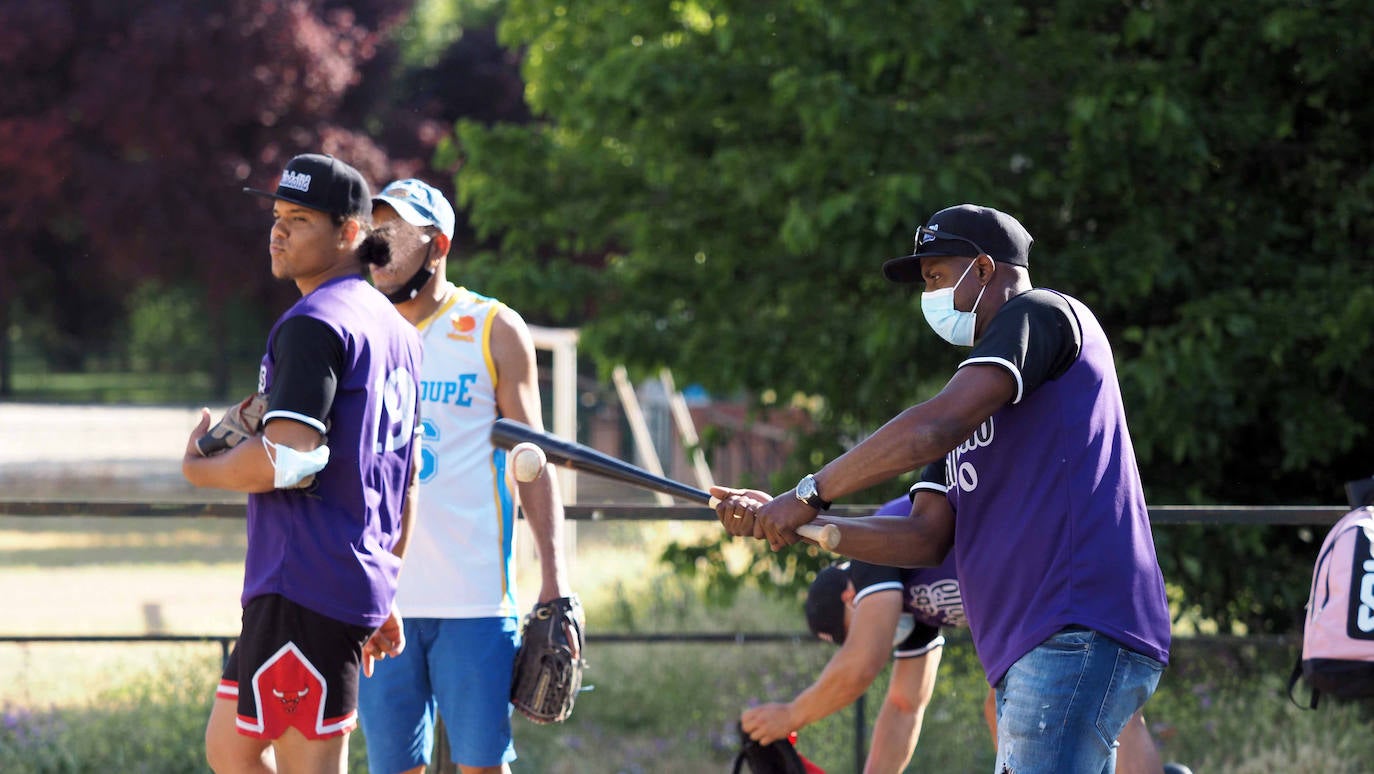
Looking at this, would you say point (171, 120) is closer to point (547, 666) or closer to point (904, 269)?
point (547, 666)

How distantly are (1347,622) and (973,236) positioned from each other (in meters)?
1.37

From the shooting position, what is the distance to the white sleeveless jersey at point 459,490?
387cm

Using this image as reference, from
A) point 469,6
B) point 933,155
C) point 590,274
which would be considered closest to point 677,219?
point 590,274

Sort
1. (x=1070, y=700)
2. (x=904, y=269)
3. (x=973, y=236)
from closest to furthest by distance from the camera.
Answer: (x=1070, y=700) < (x=973, y=236) < (x=904, y=269)

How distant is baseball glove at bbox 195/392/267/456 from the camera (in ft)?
10.4

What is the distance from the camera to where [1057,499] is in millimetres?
2918

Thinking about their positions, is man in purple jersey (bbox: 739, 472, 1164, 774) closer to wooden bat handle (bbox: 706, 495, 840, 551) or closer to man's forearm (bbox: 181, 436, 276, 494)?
wooden bat handle (bbox: 706, 495, 840, 551)

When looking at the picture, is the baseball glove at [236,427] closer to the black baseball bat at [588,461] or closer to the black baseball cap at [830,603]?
the black baseball bat at [588,461]

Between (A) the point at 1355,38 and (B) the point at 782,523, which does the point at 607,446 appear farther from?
(B) the point at 782,523

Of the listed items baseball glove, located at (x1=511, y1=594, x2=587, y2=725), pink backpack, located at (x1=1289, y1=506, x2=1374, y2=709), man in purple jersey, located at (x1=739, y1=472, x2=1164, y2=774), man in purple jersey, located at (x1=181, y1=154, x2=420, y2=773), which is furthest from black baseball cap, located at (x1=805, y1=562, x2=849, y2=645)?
man in purple jersey, located at (x1=181, y1=154, x2=420, y2=773)

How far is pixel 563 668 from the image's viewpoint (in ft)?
12.5

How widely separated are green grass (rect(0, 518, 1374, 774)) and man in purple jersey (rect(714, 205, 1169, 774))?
2715 millimetres

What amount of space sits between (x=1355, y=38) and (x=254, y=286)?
17.0 meters

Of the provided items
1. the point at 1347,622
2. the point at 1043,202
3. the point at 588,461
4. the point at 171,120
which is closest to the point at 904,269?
the point at 588,461
